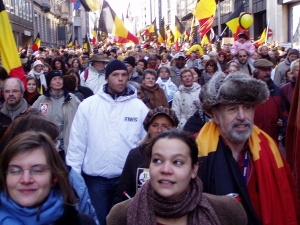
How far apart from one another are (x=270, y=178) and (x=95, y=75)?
741 cm

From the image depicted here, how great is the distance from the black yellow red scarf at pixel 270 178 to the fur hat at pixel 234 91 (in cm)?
22

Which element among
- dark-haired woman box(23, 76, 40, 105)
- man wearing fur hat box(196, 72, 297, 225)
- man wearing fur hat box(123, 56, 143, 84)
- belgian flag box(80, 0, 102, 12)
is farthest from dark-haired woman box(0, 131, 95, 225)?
belgian flag box(80, 0, 102, 12)

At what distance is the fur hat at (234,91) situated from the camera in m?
3.59

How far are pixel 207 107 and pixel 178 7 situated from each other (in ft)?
265

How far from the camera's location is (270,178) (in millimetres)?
3488

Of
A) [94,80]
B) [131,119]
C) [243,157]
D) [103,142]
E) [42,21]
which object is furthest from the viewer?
[42,21]

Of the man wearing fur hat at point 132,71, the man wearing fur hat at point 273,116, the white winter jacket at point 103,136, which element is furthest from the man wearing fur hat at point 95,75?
the white winter jacket at point 103,136

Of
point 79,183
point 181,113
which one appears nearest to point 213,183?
point 79,183

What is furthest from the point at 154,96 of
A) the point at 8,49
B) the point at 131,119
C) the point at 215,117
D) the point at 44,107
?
the point at 215,117

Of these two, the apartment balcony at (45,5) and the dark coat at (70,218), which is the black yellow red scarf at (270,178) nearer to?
the dark coat at (70,218)

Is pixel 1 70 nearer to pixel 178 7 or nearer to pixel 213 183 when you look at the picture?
pixel 213 183

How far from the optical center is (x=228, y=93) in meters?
3.60

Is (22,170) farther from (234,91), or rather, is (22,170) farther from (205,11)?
(205,11)

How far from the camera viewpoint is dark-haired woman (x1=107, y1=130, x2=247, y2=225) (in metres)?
2.73
